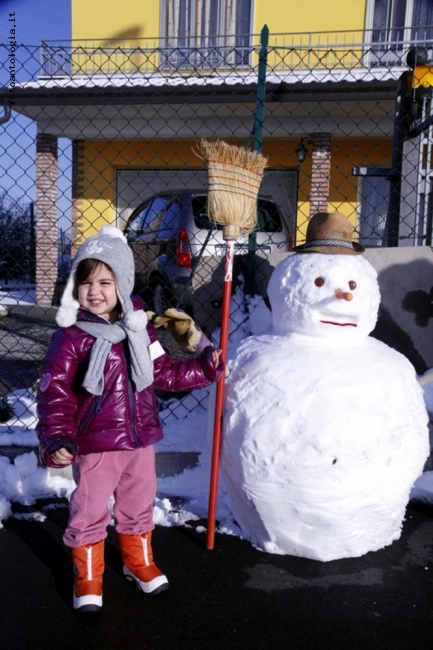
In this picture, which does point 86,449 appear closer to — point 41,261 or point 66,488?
point 66,488

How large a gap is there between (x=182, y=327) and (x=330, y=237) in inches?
30.3

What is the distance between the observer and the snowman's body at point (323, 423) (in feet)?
7.87

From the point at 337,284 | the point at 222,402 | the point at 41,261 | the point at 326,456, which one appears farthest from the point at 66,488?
the point at 41,261

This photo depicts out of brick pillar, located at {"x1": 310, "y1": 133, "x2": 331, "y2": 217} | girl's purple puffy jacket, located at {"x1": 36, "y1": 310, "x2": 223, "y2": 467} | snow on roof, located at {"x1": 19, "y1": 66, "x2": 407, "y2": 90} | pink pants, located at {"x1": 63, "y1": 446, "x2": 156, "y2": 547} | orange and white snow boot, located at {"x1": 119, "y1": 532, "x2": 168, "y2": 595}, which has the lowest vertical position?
orange and white snow boot, located at {"x1": 119, "y1": 532, "x2": 168, "y2": 595}

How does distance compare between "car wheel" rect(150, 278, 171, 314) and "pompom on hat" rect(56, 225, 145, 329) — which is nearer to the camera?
"pompom on hat" rect(56, 225, 145, 329)

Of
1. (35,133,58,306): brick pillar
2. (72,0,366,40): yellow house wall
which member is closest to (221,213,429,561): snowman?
(35,133,58,306): brick pillar

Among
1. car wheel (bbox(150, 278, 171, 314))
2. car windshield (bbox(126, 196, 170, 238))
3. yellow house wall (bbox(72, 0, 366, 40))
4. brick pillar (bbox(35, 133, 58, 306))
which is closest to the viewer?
car wheel (bbox(150, 278, 171, 314))

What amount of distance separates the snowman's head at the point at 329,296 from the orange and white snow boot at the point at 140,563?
1.09m

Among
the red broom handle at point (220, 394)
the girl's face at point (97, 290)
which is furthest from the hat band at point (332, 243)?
the girl's face at point (97, 290)

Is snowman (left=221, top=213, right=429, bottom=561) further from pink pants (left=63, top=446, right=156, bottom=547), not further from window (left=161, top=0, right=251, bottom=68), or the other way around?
window (left=161, top=0, right=251, bottom=68)

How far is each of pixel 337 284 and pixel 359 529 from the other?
3.42 feet

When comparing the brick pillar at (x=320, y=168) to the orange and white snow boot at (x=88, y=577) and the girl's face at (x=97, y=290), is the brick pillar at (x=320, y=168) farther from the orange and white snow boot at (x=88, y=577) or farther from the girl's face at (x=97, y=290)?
the orange and white snow boot at (x=88, y=577)

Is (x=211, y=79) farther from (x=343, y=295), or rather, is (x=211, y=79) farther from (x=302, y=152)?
(x=343, y=295)

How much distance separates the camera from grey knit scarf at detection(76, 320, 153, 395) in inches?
87.9
